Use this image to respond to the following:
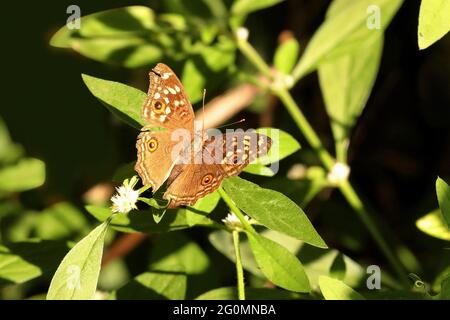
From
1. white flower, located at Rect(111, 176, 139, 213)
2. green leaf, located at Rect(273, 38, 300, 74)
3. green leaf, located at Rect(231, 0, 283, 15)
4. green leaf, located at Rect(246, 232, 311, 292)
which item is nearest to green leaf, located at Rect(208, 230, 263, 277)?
green leaf, located at Rect(246, 232, 311, 292)

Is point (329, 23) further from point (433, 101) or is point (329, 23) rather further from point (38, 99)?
point (38, 99)

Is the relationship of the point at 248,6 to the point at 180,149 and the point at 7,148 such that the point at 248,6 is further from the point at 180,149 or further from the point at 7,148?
the point at 7,148

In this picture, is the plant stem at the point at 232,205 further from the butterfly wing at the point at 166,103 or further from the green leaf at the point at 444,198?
the green leaf at the point at 444,198

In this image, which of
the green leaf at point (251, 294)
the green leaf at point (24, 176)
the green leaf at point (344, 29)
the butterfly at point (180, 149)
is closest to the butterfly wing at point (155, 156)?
the butterfly at point (180, 149)

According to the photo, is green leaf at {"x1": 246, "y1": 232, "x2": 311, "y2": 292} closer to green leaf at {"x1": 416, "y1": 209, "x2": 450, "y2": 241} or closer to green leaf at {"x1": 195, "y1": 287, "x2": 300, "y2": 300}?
green leaf at {"x1": 195, "y1": 287, "x2": 300, "y2": 300}

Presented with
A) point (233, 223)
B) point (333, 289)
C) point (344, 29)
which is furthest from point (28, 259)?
point (344, 29)

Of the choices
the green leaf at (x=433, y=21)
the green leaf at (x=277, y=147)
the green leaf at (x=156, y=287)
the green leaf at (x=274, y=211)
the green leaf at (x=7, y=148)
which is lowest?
the green leaf at (x=156, y=287)
